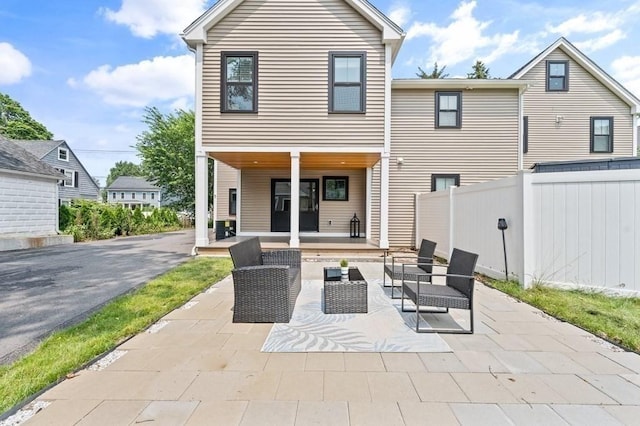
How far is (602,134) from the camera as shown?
12672 millimetres

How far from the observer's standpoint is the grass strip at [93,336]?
2641mm

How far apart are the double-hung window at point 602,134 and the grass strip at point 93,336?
14.6 metres

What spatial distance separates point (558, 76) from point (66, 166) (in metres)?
32.9

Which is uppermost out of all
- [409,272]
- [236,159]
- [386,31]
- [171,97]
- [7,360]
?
[171,97]

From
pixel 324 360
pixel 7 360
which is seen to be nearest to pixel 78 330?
pixel 7 360

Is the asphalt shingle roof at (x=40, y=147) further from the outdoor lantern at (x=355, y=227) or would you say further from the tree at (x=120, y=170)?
the tree at (x=120, y=170)

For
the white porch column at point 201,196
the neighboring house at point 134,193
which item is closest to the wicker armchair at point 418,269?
the white porch column at point 201,196

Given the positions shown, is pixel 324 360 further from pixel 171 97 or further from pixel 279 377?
pixel 171 97

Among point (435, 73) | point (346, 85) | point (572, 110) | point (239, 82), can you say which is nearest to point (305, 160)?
point (346, 85)

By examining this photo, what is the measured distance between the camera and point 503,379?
2695 millimetres

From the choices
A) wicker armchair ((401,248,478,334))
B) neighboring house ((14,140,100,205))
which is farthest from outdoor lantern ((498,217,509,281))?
neighboring house ((14,140,100,205))

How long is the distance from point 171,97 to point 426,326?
33.3 meters

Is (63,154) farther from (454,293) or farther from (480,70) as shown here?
(480,70)

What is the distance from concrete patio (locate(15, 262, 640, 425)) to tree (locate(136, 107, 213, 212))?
26009mm
